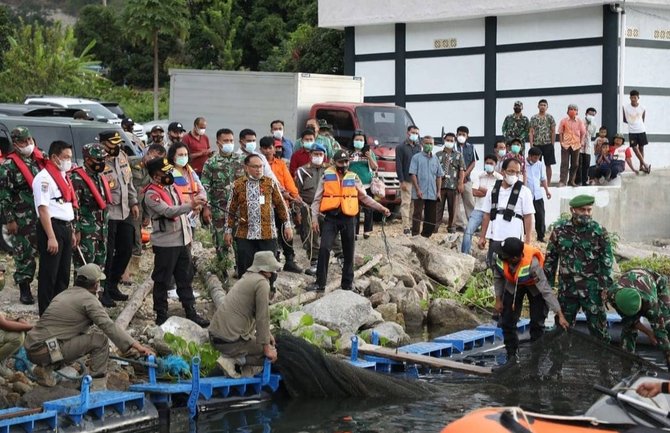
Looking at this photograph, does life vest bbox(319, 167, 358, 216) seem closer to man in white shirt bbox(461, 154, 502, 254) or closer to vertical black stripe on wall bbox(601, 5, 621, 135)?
man in white shirt bbox(461, 154, 502, 254)

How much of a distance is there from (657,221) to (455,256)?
8826 millimetres

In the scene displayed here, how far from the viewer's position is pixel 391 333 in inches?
585

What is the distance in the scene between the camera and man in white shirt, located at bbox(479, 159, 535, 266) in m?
15.9

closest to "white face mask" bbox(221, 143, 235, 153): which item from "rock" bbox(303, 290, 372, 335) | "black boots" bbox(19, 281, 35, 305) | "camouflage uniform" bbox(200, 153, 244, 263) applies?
"camouflage uniform" bbox(200, 153, 244, 263)

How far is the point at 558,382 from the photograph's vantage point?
12945 mm

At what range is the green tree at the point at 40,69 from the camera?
4262 centimetres

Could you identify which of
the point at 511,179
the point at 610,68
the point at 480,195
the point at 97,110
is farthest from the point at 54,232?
the point at 97,110

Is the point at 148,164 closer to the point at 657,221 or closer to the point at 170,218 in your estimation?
the point at 170,218

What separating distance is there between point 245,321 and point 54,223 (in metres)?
2.64

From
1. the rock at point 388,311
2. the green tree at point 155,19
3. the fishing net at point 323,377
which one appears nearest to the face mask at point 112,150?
the fishing net at point 323,377

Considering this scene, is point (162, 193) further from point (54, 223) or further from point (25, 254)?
point (25, 254)

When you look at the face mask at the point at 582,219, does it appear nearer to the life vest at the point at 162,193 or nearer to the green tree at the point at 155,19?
the life vest at the point at 162,193

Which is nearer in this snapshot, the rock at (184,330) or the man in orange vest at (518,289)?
the rock at (184,330)

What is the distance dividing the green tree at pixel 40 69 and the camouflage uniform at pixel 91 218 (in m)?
28.9
